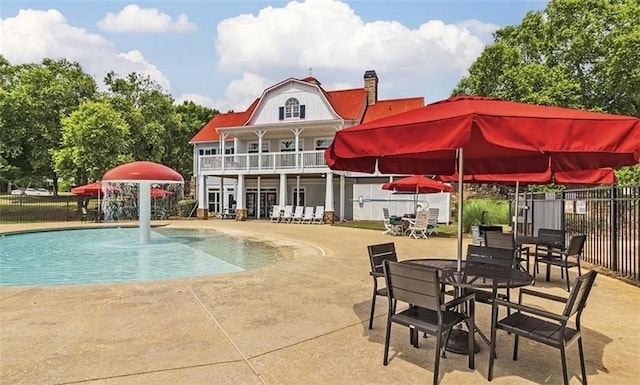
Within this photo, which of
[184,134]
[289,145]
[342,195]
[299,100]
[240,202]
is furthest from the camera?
[184,134]

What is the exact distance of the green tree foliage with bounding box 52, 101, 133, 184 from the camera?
2161 cm

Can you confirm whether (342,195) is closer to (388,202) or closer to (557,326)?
(388,202)

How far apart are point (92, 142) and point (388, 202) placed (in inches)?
671

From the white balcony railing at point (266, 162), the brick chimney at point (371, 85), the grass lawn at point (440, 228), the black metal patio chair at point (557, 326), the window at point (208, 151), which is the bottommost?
the grass lawn at point (440, 228)

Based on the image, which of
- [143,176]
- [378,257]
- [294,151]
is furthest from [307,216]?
[378,257]

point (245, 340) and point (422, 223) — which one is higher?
point (422, 223)

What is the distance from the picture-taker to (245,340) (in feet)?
12.8

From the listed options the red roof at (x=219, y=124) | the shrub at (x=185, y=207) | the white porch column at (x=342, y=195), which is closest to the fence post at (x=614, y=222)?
the white porch column at (x=342, y=195)

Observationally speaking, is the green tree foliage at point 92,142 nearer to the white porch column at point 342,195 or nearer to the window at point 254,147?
the window at point 254,147

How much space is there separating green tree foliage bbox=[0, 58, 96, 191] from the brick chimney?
2038 cm

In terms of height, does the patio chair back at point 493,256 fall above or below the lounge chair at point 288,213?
above

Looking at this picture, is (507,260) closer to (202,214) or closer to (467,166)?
(467,166)

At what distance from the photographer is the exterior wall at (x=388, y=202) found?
69.7ft

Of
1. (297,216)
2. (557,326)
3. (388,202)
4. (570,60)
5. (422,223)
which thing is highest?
(570,60)
